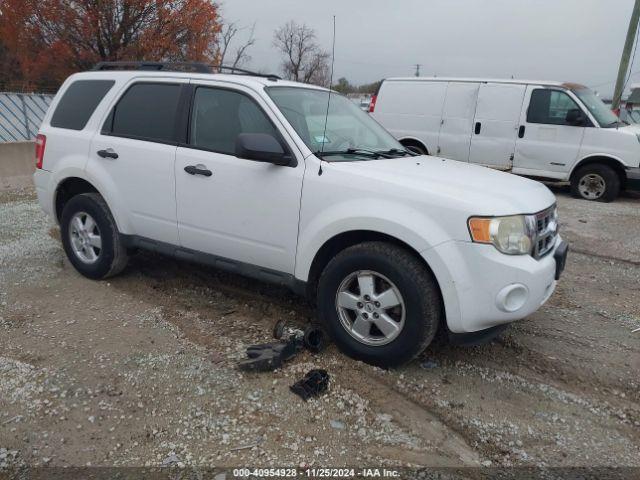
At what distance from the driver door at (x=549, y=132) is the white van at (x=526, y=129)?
0.02 meters

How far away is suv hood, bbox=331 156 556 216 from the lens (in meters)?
3.10

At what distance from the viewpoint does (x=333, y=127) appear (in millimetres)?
3990

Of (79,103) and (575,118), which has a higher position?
(575,118)

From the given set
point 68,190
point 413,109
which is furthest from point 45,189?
point 413,109

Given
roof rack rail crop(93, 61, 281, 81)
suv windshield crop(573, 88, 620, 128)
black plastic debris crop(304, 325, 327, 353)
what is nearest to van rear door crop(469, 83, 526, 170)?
suv windshield crop(573, 88, 620, 128)

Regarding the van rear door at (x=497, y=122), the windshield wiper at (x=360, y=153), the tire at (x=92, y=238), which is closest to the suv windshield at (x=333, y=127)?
the windshield wiper at (x=360, y=153)

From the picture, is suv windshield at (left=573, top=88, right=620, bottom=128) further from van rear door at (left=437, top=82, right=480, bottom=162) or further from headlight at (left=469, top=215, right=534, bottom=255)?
headlight at (left=469, top=215, right=534, bottom=255)

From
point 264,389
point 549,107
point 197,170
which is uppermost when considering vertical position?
point 549,107

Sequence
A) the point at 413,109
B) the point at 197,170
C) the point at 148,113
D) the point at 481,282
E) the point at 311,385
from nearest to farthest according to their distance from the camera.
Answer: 1. the point at 481,282
2. the point at 311,385
3. the point at 197,170
4. the point at 148,113
5. the point at 413,109

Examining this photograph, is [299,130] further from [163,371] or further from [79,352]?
[79,352]

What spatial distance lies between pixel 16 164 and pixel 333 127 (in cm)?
770

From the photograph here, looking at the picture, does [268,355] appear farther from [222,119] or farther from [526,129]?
[526,129]

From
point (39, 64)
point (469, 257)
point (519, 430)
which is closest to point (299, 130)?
point (469, 257)

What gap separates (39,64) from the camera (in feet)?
A: 55.7
